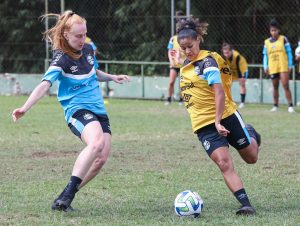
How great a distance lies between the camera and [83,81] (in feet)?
23.8

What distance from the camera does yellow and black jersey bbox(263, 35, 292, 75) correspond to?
17859 mm

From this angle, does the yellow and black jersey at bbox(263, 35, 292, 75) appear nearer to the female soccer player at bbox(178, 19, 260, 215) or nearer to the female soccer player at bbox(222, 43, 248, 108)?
the female soccer player at bbox(222, 43, 248, 108)

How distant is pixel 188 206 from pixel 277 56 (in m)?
11.7

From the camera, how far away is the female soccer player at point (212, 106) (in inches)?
272

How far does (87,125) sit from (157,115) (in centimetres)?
975

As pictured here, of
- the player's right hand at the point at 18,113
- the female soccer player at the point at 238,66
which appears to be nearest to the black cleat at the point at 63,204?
the player's right hand at the point at 18,113

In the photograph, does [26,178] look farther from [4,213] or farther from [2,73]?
[2,73]

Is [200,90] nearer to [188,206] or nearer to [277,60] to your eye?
[188,206]

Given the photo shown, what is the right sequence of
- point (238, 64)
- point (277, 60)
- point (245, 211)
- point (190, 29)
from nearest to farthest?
point (245, 211)
point (190, 29)
point (277, 60)
point (238, 64)

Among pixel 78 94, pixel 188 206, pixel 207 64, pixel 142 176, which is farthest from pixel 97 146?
pixel 142 176

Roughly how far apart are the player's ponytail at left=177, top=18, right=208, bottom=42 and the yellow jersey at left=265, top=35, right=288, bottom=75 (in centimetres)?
1089

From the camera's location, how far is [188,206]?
6746mm

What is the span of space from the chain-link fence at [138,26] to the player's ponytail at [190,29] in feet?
44.4

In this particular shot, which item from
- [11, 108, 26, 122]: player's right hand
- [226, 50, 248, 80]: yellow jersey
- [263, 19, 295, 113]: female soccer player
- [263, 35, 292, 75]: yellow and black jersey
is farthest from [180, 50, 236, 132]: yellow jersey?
[226, 50, 248, 80]: yellow jersey
